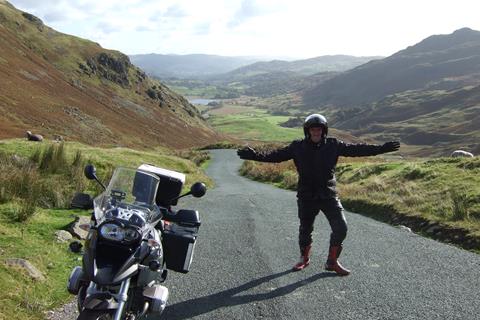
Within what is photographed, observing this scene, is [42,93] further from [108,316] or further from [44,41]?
[108,316]

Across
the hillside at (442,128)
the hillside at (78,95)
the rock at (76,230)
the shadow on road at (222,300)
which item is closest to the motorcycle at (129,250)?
the shadow on road at (222,300)

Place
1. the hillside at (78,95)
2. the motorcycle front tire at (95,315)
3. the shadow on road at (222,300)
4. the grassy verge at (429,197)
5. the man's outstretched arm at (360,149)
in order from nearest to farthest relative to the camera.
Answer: the motorcycle front tire at (95,315), the shadow on road at (222,300), the man's outstretched arm at (360,149), the grassy verge at (429,197), the hillside at (78,95)

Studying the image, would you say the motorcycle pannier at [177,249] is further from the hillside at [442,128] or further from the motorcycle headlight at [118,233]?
the hillside at [442,128]

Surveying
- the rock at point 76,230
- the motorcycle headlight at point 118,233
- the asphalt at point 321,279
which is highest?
the motorcycle headlight at point 118,233

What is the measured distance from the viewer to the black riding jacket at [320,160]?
803cm

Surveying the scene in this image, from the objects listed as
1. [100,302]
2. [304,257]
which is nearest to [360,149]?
[304,257]

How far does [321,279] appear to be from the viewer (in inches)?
319

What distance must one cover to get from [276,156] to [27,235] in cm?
462

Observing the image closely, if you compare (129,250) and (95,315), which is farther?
(129,250)

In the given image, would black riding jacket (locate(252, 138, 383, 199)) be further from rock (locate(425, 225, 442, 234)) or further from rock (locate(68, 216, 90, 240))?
rock (locate(425, 225, 442, 234))

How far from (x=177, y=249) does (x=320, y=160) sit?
2.96 meters

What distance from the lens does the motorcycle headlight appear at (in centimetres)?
482

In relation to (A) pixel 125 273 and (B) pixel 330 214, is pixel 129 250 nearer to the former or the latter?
(A) pixel 125 273

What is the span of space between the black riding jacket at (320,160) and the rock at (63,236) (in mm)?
4413
